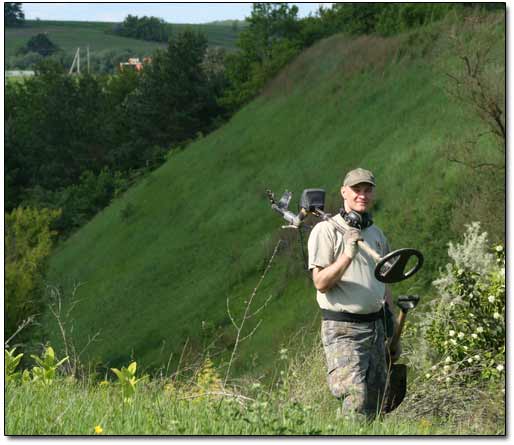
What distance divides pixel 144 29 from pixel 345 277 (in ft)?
173

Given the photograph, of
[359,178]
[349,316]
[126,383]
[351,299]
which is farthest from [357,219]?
[126,383]

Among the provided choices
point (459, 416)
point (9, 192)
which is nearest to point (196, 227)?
point (9, 192)

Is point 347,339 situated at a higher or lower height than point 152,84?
higher

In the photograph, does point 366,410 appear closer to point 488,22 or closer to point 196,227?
point 488,22

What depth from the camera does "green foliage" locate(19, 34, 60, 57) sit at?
77375 mm

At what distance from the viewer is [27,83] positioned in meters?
77.8

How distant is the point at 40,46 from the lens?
77.2 meters

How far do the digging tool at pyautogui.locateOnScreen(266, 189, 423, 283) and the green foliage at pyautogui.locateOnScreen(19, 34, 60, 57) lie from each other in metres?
73.2

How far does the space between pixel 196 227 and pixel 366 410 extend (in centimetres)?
4470

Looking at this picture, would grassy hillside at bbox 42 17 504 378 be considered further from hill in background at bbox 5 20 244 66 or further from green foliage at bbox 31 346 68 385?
green foliage at bbox 31 346 68 385

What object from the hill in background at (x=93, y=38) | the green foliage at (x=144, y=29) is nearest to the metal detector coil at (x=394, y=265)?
the green foliage at (x=144, y=29)

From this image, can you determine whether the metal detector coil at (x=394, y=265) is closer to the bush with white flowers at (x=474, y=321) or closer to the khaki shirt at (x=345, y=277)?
the khaki shirt at (x=345, y=277)

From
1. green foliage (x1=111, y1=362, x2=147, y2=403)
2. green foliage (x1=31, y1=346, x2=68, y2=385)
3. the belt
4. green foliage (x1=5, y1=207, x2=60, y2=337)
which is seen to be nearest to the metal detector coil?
the belt

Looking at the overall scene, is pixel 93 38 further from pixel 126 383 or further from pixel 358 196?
pixel 358 196
